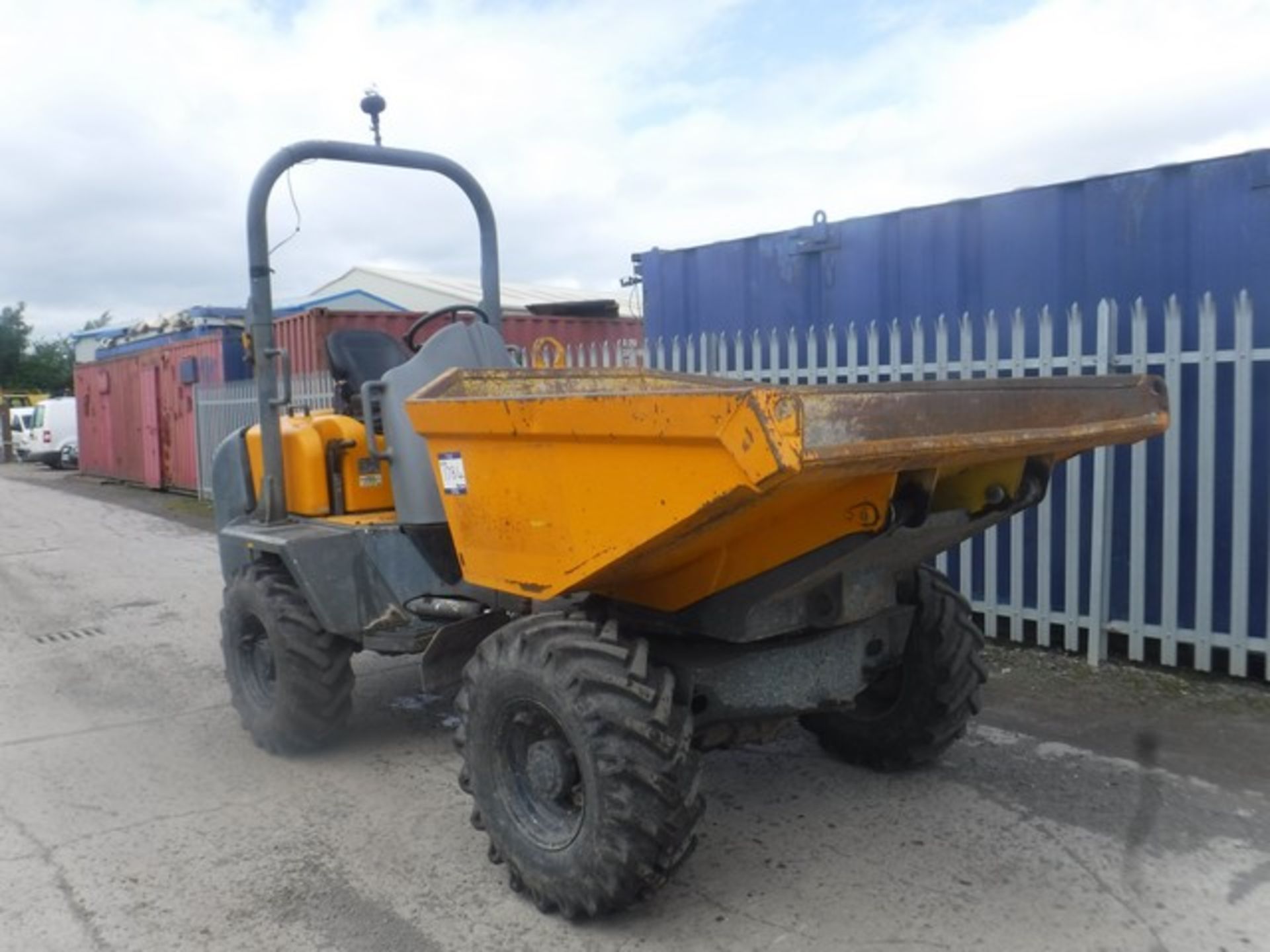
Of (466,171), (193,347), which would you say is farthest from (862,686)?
(193,347)

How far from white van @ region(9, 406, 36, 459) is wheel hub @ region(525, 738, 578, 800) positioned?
29.5 meters

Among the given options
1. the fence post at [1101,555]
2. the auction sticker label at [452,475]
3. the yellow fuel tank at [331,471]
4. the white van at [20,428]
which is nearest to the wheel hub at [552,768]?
the auction sticker label at [452,475]

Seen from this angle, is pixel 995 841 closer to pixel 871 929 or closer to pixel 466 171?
pixel 871 929

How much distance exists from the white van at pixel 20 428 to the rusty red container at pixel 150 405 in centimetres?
754

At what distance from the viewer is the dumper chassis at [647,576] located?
2.79m

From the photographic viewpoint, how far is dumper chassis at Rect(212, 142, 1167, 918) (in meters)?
2.79

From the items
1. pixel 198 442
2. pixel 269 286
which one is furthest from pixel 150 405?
pixel 269 286

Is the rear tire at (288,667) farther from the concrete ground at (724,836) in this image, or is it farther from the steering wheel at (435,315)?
the steering wheel at (435,315)

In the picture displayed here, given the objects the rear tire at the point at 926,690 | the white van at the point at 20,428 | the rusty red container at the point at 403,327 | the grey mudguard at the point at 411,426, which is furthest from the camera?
the white van at the point at 20,428

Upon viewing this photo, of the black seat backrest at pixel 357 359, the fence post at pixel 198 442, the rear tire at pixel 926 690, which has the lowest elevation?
the rear tire at pixel 926 690

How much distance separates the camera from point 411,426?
14.9ft

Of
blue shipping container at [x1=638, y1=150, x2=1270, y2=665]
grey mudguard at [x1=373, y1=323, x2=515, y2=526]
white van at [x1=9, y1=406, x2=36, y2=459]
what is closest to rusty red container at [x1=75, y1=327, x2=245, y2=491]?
white van at [x1=9, y1=406, x2=36, y2=459]

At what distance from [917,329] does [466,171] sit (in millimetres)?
2723

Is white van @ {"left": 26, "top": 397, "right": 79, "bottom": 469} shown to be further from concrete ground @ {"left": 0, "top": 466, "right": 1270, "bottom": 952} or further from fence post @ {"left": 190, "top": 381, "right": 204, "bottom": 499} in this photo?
concrete ground @ {"left": 0, "top": 466, "right": 1270, "bottom": 952}
